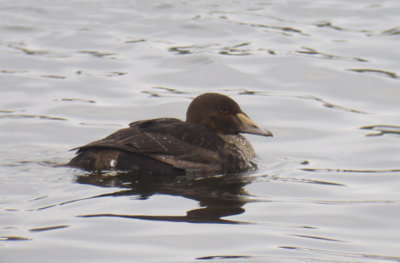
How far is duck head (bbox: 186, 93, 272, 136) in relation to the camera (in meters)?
9.53

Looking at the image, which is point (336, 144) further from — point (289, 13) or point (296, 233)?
point (289, 13)

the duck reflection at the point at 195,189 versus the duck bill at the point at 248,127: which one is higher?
the duck bill at the point at 248,127

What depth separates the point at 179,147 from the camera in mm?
9055

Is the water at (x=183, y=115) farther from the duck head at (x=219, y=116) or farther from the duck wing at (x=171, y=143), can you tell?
the duck head at (x=219, y=116)

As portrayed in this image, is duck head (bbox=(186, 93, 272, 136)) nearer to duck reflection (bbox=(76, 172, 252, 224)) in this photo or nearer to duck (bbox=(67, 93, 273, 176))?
duck (bbox=(67, 93, 273, 176))

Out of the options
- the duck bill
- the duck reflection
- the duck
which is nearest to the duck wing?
the duck

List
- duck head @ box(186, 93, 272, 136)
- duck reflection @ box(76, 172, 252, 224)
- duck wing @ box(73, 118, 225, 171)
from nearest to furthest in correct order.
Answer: duck reflection @ box(76, 172, 252, 224)
duck wing @ box(73, 118, 225, 171)
duck head @ box(186, 93, 272, 136)

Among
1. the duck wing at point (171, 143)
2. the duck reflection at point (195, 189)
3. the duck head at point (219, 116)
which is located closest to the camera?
the duck reflection at point (195, 189)

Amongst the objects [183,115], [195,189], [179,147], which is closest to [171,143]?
[179,147]

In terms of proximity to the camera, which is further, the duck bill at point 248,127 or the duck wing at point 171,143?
the duck bill at point 248,127

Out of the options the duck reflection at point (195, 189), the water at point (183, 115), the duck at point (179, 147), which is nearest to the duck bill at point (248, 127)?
the duck at point (179, 147)

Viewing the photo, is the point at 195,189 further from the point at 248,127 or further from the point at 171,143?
the point at 248,127

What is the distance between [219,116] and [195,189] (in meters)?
1.24

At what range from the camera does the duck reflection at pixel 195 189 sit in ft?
25.4
